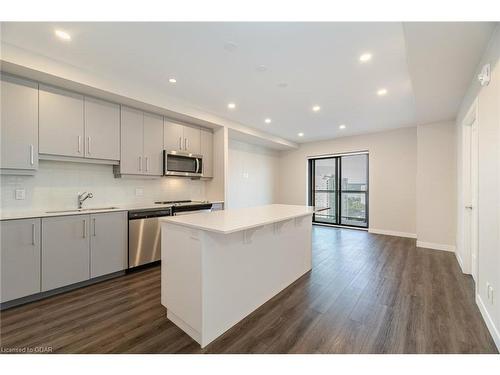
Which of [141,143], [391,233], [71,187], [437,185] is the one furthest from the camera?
[391,233]

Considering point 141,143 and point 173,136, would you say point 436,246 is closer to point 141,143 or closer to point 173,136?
point 173,136

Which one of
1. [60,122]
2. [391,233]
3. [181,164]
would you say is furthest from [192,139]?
[391,233]

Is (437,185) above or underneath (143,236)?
above

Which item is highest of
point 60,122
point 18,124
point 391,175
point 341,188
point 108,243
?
point 60,122

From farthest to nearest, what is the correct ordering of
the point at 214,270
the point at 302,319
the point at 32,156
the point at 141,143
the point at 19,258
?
the point at 141,143 < the point at 32,156 < the point at 19,258 < the point at 302,319 < the point at 214,270

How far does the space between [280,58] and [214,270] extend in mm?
2273

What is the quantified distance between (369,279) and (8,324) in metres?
3.82

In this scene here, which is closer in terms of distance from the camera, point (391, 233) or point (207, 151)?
point (207, 151)

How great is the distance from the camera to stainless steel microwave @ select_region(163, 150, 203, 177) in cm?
377

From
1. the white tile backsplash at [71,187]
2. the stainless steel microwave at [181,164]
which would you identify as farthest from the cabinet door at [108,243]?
the stainless steel microwave at [181,164]

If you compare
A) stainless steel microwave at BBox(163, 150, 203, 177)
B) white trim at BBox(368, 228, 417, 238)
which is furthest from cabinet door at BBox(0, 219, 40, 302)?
white trim at BBox(368, 228, 417, 238)

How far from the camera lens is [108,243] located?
2848mm

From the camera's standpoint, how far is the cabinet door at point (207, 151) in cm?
444
